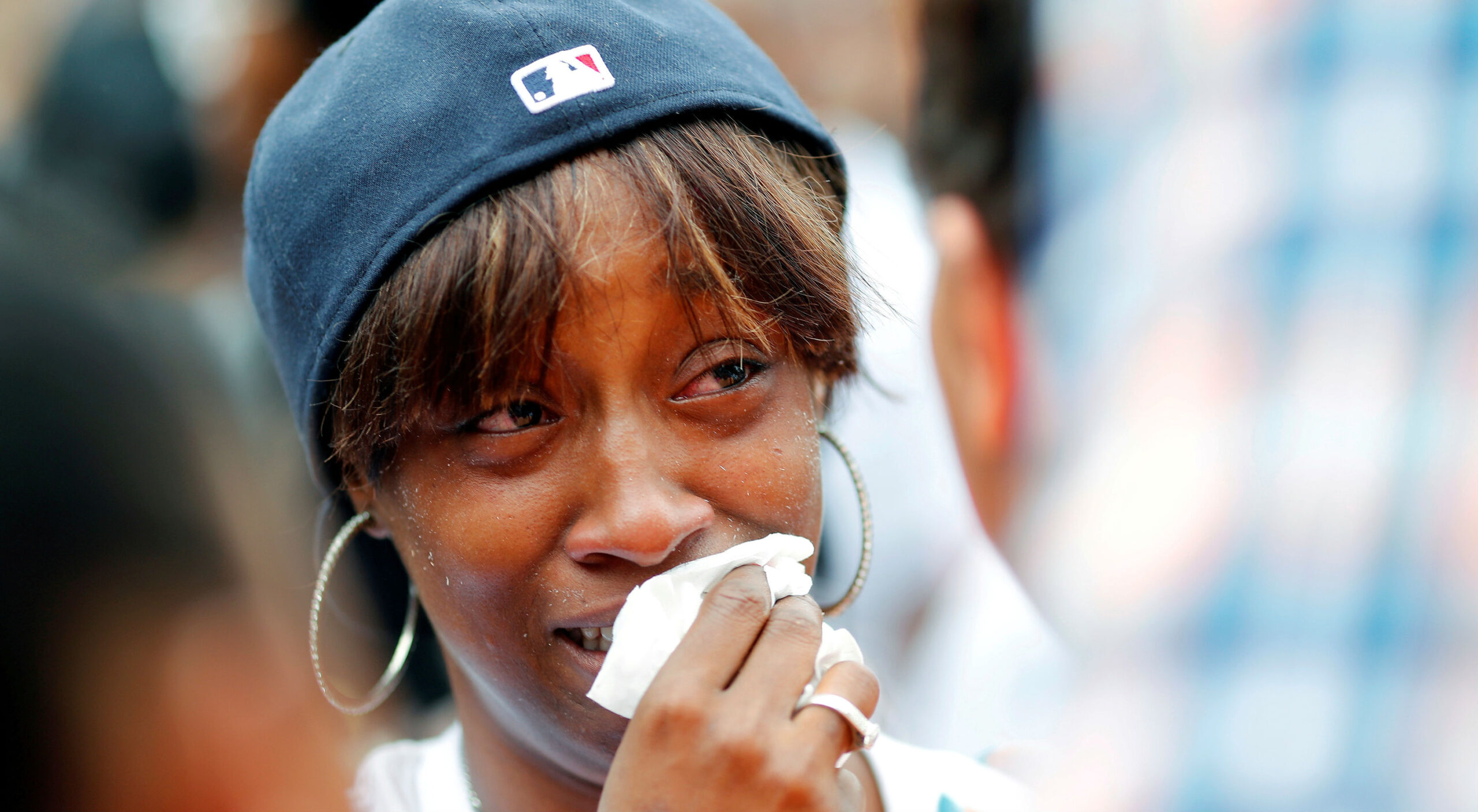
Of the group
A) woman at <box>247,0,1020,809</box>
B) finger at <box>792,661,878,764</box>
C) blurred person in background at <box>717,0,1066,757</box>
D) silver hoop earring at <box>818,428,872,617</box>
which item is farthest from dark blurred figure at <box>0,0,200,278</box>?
finger at <box>792,661,878,764</box>

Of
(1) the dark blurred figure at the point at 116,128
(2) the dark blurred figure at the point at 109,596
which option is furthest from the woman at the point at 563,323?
(1) the dark blurred figure at the point at 116,128

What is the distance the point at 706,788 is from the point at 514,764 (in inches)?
26.7

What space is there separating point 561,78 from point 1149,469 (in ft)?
3.44

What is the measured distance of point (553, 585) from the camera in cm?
163

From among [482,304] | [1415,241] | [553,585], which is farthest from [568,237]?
[1415,241]

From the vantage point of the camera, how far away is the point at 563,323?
1.58 m

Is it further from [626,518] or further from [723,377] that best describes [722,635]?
[723,377]

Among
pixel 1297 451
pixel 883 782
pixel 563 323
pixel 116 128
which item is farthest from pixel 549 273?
pixel 116 128

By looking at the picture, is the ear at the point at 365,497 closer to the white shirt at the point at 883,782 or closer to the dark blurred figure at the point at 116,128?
the white shirt at the point at 883,782

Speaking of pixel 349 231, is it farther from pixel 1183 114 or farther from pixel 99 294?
pixel 1183 114

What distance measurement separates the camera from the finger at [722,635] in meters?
1.45

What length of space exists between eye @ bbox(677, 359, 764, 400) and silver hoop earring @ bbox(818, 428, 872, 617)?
0.28 metres

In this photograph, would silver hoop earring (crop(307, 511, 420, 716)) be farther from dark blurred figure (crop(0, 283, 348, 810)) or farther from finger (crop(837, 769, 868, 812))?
finger (crop(837, 769, 868, 812))

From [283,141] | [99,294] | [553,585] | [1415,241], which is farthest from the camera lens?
[283,141]
